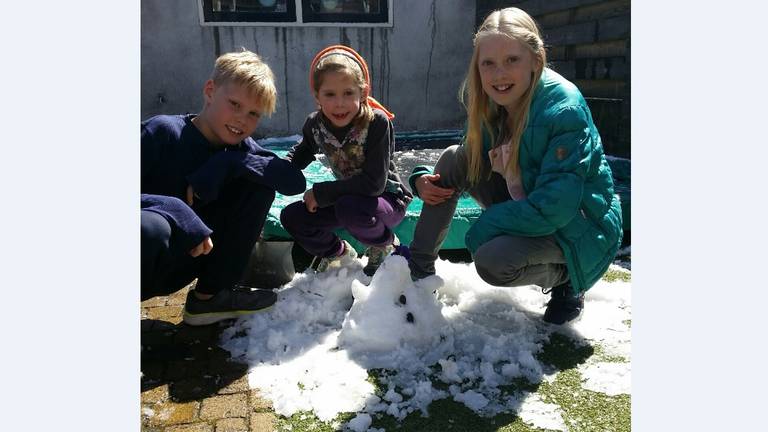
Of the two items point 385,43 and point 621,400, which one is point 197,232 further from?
point 385,43

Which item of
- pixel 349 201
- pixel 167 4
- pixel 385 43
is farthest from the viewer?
pixel 385 43

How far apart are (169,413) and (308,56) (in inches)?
233

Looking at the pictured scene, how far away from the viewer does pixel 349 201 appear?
7.67 ft

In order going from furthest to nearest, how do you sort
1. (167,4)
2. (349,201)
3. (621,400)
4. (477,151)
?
(167,4) → (349,201) → (477,151) → (621,400)

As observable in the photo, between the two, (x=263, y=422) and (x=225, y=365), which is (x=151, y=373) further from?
(x=263, y=422)

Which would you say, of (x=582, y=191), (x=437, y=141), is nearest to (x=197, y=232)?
(x=582, y=191)

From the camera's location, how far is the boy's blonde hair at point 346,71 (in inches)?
86.7

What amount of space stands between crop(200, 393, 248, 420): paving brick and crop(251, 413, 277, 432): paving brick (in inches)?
1.4

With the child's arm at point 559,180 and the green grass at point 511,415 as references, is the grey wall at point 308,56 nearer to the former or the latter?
the child's arm at point 559,180

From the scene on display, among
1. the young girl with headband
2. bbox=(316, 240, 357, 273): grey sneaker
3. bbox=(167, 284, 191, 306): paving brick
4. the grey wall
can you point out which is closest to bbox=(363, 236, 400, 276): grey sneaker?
the young girl with headband

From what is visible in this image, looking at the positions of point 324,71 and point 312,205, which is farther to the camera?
point 312,205

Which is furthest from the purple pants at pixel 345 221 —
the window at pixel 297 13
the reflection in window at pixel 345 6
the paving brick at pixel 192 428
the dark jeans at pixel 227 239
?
the reflection in window at pixel 345 6

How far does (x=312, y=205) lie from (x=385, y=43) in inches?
206

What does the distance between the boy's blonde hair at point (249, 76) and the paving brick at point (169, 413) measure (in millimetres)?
1060
